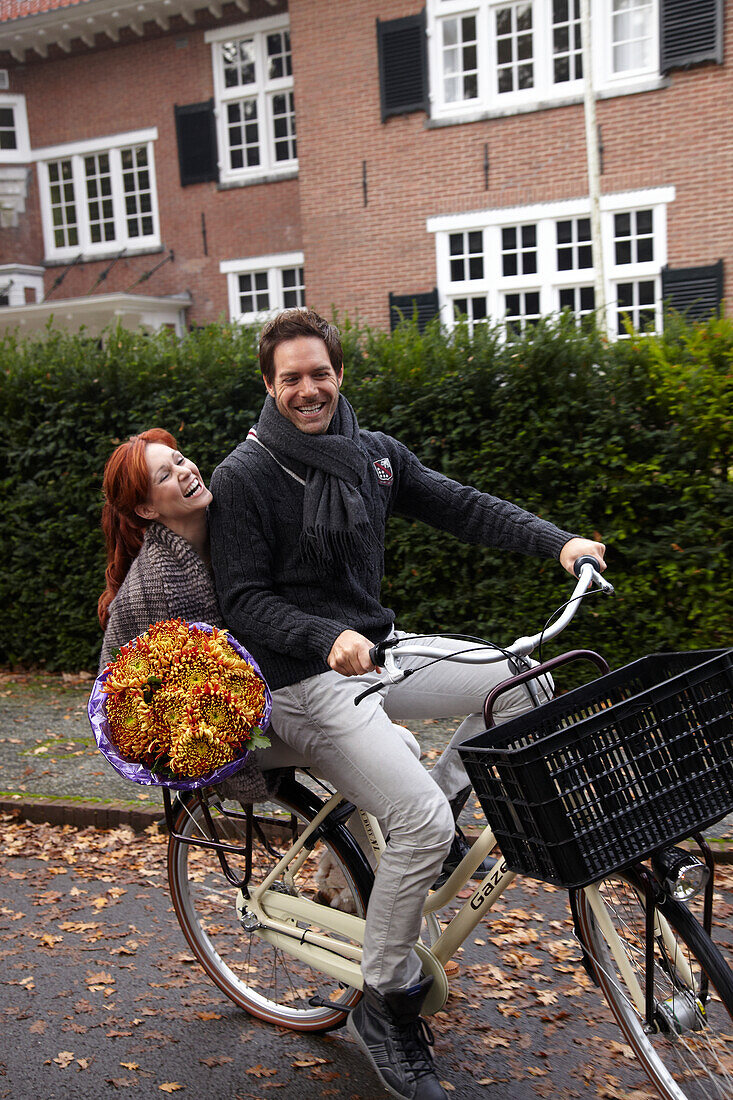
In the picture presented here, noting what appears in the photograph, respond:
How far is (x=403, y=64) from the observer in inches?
642

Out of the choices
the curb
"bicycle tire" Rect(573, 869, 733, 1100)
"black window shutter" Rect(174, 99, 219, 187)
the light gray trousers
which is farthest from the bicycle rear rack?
"black window shutter" Rect(174, 99, 219, 187)

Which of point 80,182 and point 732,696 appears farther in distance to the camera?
point 80,182

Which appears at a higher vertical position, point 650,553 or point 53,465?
point 53,465

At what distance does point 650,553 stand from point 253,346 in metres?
3.23

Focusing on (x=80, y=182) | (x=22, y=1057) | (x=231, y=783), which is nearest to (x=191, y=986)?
(x=22, y=1057)

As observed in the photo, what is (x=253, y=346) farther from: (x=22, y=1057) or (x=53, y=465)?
(x=22, y=1057)

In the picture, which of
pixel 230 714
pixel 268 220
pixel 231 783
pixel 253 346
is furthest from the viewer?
pixel 268 220

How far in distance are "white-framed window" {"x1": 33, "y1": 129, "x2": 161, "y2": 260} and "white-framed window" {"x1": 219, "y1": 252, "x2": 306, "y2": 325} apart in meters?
2.01

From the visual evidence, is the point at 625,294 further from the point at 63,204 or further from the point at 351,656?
the point at 351,656

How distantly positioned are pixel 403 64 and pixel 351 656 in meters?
16.1

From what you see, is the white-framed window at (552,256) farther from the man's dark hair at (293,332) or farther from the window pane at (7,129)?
the man's dark hair at (293,332)

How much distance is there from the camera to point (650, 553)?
228 inches

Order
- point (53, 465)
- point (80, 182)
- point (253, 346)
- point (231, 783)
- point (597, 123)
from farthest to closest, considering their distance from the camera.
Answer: point (80, 182)
point (597, 123)
point (53, 465)
point (253, 346)
point (231, 783)

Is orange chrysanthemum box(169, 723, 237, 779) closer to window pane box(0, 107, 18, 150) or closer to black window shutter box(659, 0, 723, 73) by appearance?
black window shutter box(659, 0, 723, 73)
